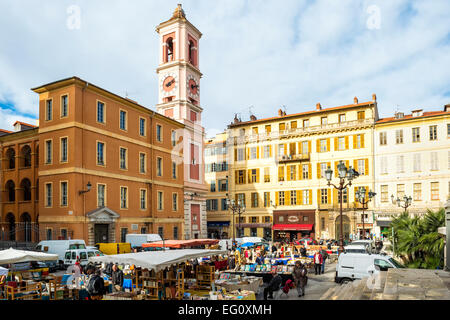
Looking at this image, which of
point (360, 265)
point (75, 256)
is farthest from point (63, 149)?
point (360, 265)

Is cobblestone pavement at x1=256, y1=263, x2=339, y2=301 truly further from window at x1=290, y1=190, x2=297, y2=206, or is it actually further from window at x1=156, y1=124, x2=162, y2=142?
window at x1=290, y1=190, x2=297, y2=206

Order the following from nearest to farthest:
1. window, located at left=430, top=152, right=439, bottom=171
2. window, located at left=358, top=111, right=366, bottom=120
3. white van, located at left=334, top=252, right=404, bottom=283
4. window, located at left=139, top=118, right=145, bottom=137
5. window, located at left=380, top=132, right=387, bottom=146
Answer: white van, located at left=334, top=252, right=404, bottom=283
window, located at left=139, top=118, right=145, bottom=137
window, located at left=430, top=152, right=439, bottom=171
window, located at left=380, top=132, right=387, bottom=146
window, located at left=358, top=111, right=366, bottom=120

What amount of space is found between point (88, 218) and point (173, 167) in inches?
514

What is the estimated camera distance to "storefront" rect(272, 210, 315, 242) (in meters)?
46.2

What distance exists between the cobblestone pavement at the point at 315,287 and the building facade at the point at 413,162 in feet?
72.5

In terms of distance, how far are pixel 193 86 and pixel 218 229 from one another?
2044 cm

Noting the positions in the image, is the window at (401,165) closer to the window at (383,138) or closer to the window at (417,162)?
the window at (417,162)

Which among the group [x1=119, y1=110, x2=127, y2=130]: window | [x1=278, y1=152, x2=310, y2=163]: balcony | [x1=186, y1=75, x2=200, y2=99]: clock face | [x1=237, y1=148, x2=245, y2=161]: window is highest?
[x1=186, y1=75, x2=200, y2=99]: clock face

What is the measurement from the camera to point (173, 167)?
4006 cm

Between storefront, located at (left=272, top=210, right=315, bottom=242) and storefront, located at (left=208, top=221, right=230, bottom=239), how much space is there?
743cm

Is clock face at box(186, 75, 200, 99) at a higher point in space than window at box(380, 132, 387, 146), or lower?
higher

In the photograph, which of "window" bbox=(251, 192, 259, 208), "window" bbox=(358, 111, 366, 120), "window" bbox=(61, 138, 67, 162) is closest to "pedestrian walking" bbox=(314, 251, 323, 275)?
"window" bbox=(61, 138, 67, 162)

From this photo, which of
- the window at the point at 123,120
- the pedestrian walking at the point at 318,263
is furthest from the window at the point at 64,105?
the pedestrian walking at the point at 318,263
